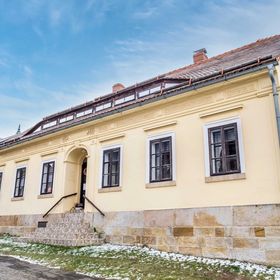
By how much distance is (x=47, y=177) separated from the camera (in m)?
14.5

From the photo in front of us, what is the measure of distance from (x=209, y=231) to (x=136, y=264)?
2.34 meters

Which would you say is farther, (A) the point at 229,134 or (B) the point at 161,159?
(B) the point at 161,159

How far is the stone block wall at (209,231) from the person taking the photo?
25.0 feet

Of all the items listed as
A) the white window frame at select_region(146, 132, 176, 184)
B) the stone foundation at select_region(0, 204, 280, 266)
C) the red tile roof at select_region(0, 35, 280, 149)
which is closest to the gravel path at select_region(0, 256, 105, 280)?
the stone foundation at select_region(0, 204, 280, 266)

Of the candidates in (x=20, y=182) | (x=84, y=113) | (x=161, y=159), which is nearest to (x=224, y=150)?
(x=161, y=159)

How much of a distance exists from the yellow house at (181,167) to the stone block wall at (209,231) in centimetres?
3

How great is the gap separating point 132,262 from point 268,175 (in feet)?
14.5

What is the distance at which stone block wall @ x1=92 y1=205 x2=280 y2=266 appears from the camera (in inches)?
300

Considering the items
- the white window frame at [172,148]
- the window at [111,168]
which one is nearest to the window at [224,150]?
the white window frame at [172,148]

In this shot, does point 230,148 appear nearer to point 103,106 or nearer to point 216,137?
point 216,137

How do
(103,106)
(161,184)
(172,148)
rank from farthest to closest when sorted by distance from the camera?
(103,106) < (172,148) < (161,184)

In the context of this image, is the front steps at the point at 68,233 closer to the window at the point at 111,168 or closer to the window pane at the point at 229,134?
the window at the point at 111,168

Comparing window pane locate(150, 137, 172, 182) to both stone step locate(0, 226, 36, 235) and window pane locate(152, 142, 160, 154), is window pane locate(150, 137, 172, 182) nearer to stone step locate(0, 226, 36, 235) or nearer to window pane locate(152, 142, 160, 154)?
window pane locate(152, 142, 160, 154)

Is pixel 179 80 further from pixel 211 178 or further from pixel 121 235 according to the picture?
pixel 121 235
